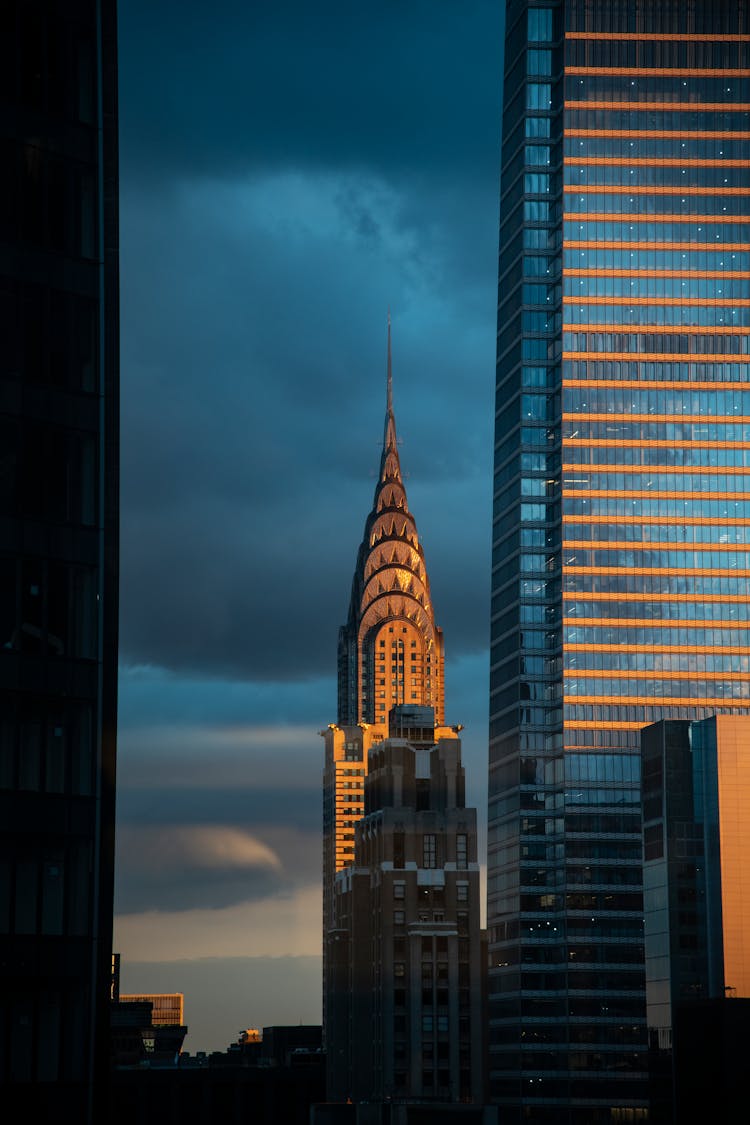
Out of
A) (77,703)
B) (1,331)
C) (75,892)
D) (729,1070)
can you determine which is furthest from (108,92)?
(729,1070)

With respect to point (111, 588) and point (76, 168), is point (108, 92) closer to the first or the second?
point (76, 168)

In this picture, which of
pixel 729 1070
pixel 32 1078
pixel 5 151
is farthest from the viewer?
pixel 729 1070

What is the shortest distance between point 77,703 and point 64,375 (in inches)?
521

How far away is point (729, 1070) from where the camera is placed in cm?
15875

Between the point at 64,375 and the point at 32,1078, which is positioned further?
the point at 64,375

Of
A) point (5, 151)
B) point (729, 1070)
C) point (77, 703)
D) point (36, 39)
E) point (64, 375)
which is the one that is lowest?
point (729, 1070)

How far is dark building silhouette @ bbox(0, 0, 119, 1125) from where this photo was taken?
74750 millimetres

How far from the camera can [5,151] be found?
79.1m

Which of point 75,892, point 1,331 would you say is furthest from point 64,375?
point 75,892

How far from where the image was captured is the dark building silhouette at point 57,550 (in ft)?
245

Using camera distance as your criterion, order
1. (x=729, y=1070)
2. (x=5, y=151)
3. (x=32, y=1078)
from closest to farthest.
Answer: (x=32, y=1078) < (x=5, y=151) < (x=729, y=1070)

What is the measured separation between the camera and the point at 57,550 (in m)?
78.4

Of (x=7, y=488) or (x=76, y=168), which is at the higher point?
(x=76, y=168)

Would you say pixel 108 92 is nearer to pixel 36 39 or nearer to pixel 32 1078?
pixel 36 39
